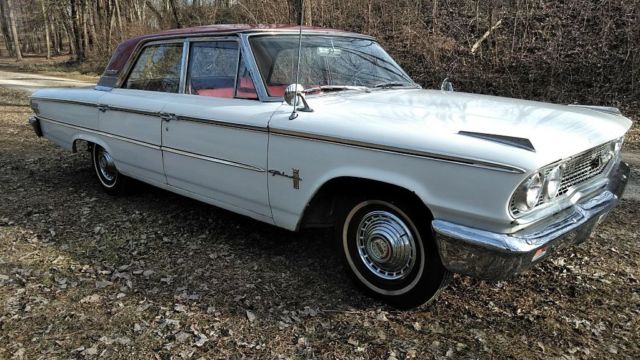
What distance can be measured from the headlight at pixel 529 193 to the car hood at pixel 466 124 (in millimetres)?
115

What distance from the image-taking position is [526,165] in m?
2.41

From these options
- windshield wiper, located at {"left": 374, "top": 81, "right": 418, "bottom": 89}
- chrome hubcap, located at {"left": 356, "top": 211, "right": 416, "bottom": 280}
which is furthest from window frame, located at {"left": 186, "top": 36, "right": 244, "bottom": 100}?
chrome hubcap, located at {"left": 356, "top": 211, "right": 416, "bottom": 280}

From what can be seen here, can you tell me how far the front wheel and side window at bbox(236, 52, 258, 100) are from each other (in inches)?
46.4

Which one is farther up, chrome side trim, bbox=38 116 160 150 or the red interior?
the red interior

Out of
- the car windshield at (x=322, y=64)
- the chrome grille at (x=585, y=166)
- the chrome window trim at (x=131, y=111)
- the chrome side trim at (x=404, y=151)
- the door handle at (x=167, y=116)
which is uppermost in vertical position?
the car windshield at (x=322, y=64)

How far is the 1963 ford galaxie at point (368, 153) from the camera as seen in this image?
2588mm

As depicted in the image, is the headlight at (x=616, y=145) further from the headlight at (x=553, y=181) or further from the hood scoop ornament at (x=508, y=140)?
the hood scoop ornament at (x=508, y=140)

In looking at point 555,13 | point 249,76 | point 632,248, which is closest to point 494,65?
point 555,13

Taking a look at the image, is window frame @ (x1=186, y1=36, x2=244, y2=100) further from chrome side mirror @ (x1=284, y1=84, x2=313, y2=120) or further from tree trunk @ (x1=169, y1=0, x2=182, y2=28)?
tree trunk @ (x1=169, y1=0, x2=182, y2=28)

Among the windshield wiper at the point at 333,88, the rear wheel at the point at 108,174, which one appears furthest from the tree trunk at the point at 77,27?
the windshield wiper at the point at 333,88

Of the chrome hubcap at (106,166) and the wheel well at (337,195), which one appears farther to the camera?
the chrome hubcap at (106,166)

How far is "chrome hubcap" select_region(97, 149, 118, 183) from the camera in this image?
5363 mm

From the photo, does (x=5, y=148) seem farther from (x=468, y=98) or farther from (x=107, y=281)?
(x=468, y=98)

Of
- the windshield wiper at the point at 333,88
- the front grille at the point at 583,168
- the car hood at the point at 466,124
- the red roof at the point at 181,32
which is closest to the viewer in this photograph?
the car hood at the point at 466,124
